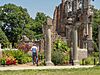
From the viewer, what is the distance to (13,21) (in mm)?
85000

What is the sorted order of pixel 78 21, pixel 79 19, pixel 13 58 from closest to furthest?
pixel 13 58
pixel 78 21
pixel 79 19

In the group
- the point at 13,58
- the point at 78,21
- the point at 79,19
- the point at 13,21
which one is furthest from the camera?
the point at 13,21

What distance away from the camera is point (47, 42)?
1072 inches

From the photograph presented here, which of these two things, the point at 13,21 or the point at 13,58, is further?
the point at 13,21

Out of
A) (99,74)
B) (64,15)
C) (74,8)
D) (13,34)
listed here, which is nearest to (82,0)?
(74,8)

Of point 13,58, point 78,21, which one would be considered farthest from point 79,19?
point 13,58

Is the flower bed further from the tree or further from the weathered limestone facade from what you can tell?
the tree

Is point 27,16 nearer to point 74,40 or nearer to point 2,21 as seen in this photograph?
point 2,21

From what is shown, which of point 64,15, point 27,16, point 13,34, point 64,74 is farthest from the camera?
point 27,16

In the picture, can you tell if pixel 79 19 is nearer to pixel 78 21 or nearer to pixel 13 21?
pixel 78 21

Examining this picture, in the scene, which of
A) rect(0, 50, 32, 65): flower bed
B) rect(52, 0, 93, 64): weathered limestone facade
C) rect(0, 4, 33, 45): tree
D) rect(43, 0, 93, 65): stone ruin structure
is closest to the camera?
rect(0, 50, 32, 65): flower bed

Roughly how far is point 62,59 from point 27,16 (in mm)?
62099

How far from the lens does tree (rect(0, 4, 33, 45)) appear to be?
84438 mm

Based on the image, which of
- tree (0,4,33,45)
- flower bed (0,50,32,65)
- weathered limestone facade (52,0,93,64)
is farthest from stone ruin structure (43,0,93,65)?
tree (0,4,33,45)
